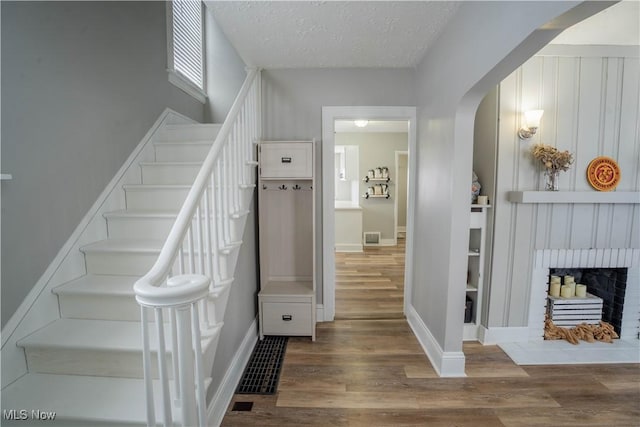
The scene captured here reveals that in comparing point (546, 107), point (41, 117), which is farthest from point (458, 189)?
point (41, 117)

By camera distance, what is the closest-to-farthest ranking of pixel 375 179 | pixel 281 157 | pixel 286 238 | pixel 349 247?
pixel 281 157 → pixel 286 238 → pixel 349 247 → pixel 375 179

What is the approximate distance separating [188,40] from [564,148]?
3.96m

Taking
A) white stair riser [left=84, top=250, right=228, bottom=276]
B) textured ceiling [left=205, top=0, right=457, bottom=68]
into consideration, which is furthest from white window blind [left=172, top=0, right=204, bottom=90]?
white stair riser [left=84, top=250, right=228, bottom=276]

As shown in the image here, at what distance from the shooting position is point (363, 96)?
278 centimetres

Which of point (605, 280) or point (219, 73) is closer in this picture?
point (605, 280)

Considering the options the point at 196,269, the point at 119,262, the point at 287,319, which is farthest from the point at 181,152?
the point at 287,319

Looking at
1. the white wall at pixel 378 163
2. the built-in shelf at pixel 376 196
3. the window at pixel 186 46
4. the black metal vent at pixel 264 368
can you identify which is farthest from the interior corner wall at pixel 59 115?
the built-in shelf at pixel 376 196

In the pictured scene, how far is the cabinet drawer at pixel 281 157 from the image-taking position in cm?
252

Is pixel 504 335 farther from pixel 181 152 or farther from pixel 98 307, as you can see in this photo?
pixel 181 152

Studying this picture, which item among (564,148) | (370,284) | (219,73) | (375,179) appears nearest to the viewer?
(564,148)

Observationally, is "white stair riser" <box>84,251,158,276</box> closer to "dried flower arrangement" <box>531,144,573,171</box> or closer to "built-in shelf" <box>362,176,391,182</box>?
"dried flower arrangement" <box>531,144,573,171</box>

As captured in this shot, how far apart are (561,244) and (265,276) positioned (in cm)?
278

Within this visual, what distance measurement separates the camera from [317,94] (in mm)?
2787

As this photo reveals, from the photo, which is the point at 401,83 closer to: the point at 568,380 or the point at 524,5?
the point at 524,5
